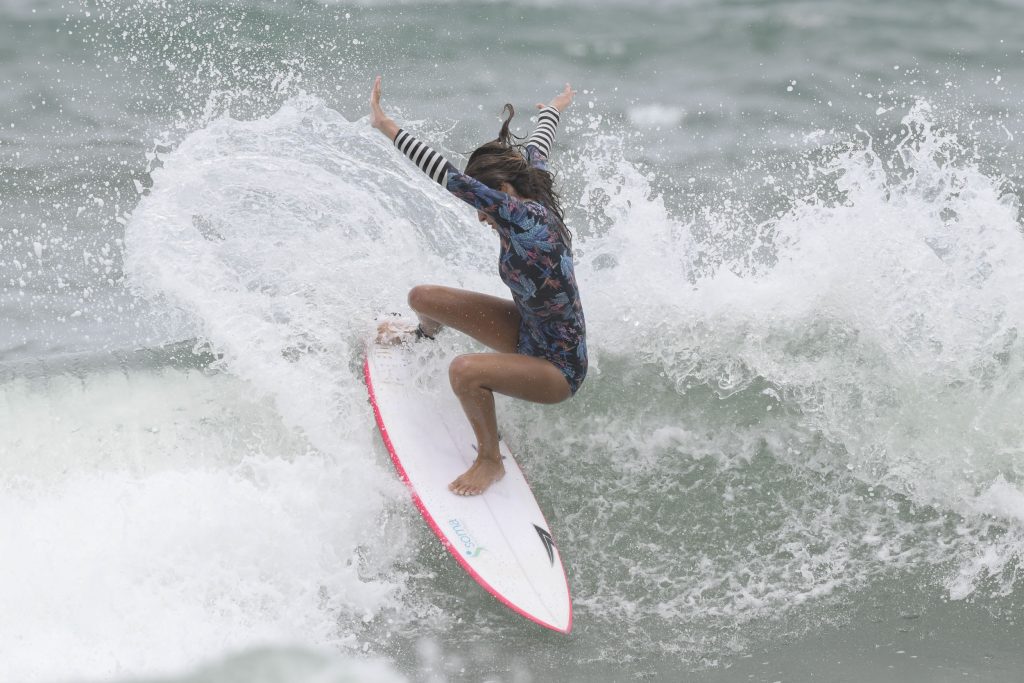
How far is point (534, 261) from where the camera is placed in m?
3.95

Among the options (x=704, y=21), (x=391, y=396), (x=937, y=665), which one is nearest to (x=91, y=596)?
(x=391, y=396)

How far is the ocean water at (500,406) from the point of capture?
4035 millimetres

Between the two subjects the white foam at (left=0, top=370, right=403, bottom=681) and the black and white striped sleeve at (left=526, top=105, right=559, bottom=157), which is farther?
the black and white striped sleeve at (left=526, top=105, right=559, bottom=157)

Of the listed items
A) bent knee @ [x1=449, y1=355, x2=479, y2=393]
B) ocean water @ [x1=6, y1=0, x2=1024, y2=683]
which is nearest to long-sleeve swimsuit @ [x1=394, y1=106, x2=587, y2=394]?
bent knee @ [x1=449, y1=355, x2=479, y2=393]

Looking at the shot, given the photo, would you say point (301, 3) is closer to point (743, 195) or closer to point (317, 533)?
point (743, 195)

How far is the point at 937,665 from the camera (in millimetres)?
3930

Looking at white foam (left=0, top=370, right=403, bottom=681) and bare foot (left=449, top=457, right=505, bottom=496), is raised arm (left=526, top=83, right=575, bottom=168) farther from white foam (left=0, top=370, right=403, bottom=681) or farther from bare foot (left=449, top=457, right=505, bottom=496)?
white foam (left=0, top=370, right=403, bottom=681)

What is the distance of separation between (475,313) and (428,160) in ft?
2.69

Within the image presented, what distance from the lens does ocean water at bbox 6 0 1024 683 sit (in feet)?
13.2

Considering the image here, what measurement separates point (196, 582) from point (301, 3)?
515 cm

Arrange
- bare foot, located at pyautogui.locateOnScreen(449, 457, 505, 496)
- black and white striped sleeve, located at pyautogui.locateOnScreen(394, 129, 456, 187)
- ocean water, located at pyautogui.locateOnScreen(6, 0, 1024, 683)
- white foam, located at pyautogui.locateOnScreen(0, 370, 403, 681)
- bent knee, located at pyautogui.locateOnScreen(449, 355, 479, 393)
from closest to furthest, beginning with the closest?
1. black and white striped sleeve, located at pyautogui.locateOnScreen(394, 129, 456, 187)
2. white foam, located at pyautogui.locateOnScreen(0, 370, 403, 681)
3. ocean water, located at pyautogui.locateOnScreen(6, 0, 1024, 683)
4. bent knee, located at pyautogui.locateOnScreen(449, 355, 479, 393)
5. bare foot, located at pyautogui.locateOnScreen(449, 457, 505, 496)

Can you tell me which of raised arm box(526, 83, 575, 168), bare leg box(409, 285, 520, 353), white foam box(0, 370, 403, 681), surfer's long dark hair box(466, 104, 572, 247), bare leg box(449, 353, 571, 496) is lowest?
white foam box(0, 370, 403, 681)

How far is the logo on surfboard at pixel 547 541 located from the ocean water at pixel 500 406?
16 cm

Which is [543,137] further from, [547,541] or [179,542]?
[179,542]
